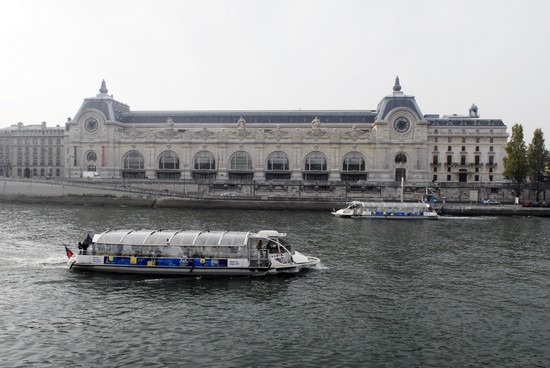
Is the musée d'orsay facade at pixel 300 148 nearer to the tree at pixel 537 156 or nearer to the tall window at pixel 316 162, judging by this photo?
the tall window at pixel 316 162

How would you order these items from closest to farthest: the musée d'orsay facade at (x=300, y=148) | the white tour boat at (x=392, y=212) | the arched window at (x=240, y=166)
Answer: the white tour boat at (x=392, y=212) < the musée d'orsay facade at (x=300, y=148) < the arched window at (x=240, y=166)

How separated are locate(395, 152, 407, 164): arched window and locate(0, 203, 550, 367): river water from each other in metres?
74.3

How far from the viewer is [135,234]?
112 feet

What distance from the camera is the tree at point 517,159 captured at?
97.4 m

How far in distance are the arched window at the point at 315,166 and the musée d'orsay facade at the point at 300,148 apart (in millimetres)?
250

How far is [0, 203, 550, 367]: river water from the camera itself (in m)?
19.8

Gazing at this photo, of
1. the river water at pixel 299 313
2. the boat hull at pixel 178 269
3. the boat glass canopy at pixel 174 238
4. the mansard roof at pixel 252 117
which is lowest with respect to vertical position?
the river water at pixel 299 313

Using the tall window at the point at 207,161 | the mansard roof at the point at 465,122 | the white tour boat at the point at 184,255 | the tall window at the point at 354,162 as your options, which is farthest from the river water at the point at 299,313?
the mansard roof at the point at 465,122

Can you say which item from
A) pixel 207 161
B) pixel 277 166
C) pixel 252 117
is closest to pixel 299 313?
pixel 277 166

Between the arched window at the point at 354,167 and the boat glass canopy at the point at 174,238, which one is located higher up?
the arched window at the point at 354,167

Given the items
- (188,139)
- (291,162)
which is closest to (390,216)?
(291,162)

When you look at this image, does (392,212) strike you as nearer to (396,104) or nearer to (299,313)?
(396,104)

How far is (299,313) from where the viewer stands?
25.1 m

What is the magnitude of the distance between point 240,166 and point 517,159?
6288 cm
